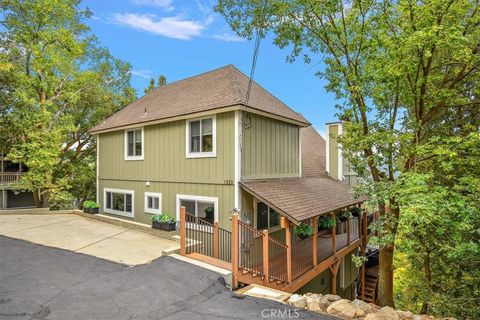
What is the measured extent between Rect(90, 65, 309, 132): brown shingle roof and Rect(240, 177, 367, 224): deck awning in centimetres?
257

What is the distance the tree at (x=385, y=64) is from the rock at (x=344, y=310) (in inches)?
120

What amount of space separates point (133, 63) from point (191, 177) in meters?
18.4

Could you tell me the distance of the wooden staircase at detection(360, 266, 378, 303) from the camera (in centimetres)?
1536

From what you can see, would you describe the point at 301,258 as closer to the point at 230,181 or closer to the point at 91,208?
the point at 230,181

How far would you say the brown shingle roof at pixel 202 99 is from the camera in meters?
9.99

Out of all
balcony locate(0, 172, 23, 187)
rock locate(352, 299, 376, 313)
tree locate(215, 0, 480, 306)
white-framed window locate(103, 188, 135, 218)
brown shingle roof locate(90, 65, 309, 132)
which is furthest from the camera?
balcony locate(0, 172, 23, 187)

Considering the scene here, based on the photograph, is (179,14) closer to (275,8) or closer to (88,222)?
(275,8)

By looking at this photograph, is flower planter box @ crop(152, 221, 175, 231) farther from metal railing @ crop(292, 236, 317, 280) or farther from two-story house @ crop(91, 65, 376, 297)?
metal railing @ crop(292, 236, 317, 280)

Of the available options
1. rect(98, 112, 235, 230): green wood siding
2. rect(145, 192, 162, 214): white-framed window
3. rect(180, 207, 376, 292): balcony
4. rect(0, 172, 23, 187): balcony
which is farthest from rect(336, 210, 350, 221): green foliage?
rect(0, 172, 23, 187): balcony

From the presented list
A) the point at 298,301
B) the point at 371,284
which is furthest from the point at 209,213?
the point at 371,284

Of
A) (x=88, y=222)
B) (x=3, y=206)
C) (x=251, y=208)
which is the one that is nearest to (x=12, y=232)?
(x=88, y=222)

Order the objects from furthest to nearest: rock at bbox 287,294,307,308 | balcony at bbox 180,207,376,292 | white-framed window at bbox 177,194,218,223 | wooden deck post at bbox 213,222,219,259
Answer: white-framed window at bbox 177,194,218,223 → wooden deck post at bbox 213,222,219,259 → balcony at bbox 180,207,376,292 → rock at bbox 287,294,307,308

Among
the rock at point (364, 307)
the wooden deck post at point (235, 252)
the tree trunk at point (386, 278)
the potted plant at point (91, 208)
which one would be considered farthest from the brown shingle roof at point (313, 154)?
the potted plant at point (91, 208)

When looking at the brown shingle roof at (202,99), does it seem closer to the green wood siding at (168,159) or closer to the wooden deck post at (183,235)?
the green wood siding at (168,159)
